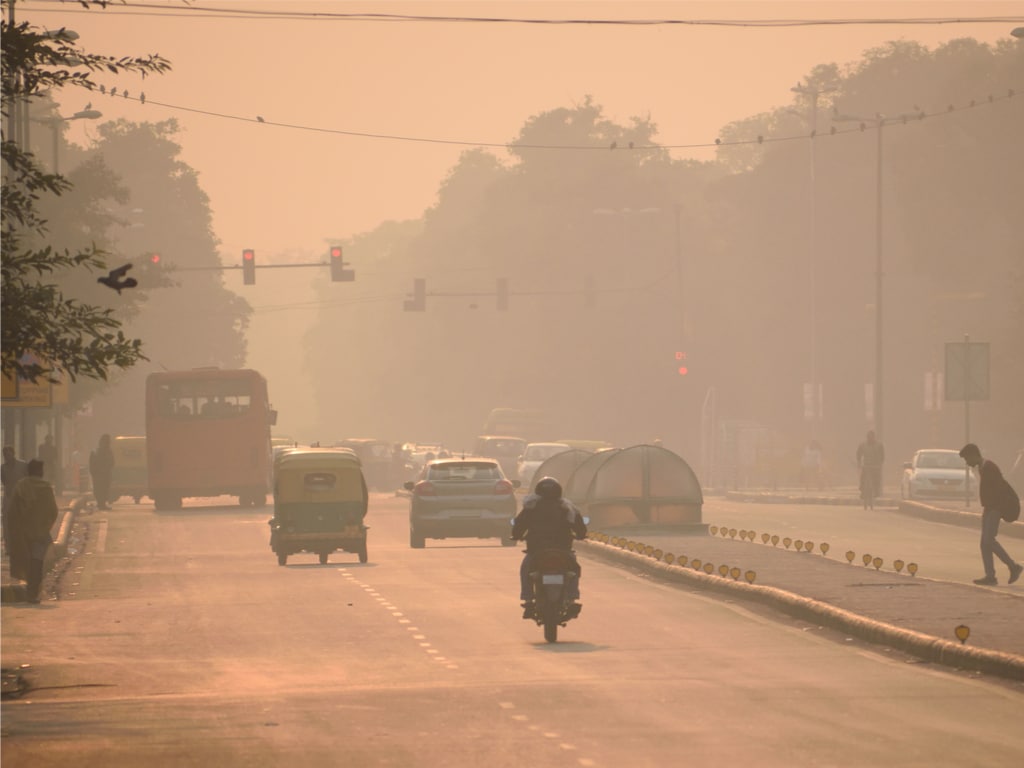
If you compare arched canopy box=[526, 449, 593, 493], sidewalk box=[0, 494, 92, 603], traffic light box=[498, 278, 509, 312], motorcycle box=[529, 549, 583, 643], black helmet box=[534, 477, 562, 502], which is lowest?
sidewalk box=[0, 494, 92, 603]

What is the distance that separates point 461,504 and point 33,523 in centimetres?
1219

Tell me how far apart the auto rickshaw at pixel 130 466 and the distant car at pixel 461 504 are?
25130mm

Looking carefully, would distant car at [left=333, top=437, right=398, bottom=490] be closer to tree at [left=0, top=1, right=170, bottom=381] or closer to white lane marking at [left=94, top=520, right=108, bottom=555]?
white lane marking at [left=94, top=520, right=108, bottom=555]

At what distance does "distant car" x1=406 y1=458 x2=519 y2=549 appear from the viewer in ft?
121

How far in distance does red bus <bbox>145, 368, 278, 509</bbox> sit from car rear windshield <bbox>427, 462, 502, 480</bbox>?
682 inches

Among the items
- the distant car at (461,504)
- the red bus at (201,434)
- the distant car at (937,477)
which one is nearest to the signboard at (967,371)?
the distant car at (461,504)

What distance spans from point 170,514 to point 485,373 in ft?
237

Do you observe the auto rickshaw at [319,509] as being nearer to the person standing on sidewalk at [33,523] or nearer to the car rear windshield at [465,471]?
the car rear windshield at [465,471]

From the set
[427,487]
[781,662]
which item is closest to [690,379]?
[427,487]

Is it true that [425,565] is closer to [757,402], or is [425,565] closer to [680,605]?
[680,605]

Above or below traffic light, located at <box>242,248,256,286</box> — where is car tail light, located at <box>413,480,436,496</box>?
below

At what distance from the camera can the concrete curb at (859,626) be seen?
16344mm

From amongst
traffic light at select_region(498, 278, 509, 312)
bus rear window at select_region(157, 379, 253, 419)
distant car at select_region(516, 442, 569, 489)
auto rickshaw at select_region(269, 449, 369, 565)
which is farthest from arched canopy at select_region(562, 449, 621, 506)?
traffic light at select_region(498, 278, 509, 312)

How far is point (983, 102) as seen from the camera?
77688 millimetres
